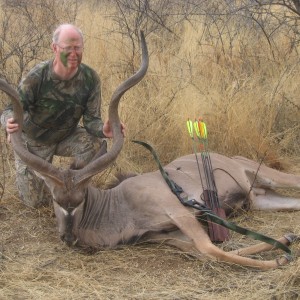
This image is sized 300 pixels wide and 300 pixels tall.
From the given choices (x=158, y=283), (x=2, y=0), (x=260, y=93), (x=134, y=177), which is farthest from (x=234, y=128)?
(x=2, y=0)

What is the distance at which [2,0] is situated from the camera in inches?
458

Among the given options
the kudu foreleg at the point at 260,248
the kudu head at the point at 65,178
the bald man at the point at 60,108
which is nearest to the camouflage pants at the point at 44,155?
the bald man at the point at 60,108

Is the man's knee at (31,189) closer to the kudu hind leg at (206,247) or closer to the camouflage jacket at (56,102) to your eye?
the camouflage jacket at (56,102)

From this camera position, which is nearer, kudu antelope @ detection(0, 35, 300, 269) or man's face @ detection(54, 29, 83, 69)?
kudu antelope @ detection(0, 35, 300, 269)

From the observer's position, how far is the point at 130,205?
480cm

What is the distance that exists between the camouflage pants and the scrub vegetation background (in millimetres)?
161

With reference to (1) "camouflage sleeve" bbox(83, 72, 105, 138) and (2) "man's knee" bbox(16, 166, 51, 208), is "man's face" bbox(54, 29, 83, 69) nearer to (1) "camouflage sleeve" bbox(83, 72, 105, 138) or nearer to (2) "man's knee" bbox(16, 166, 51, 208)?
(1) "camouflage sleeve" bbox(83, 72, 105, 138)

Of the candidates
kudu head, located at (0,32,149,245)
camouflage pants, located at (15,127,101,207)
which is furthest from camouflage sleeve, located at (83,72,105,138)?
kudu head, located at (0,32,149,245)

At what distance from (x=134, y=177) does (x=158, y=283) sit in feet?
4.53

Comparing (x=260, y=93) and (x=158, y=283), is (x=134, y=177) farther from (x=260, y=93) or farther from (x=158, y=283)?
(x=260, y=93)

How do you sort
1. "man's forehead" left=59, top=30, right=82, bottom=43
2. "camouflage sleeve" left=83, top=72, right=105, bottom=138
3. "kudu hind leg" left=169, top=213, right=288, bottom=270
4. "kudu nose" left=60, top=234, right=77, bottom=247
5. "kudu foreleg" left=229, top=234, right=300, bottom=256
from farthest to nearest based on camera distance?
"camouflage sleeve" left=83, top=72, right=105, bottom=138, "man's forehead" left=59, top=30, right=82, bottom=43, "kudu nose" left=60, top=234, right=77, bottom=247, "kudu foreleg" left=229, top=234, right=300, bottom=256, "kudu hind leg" left=169, top=213, right=288, bottom=270

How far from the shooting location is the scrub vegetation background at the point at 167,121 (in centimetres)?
392

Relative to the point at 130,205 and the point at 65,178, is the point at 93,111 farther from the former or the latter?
the point at 65,178

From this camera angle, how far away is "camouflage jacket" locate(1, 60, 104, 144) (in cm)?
518
